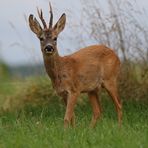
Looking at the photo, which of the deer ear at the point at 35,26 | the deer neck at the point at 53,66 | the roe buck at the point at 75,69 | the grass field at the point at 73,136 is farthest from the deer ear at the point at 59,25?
the grass field at the point at 73,136

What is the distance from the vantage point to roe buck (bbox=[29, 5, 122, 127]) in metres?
11.4

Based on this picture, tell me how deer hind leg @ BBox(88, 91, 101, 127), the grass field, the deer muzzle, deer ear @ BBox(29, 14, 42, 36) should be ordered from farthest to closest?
deer hind leg @ BBox(88, 91, 101, 127)
deer ear @ BBox(29, 14, 42, 36)
the deer muzzle
the grass field

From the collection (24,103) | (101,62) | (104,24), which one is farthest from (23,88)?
(101,62)

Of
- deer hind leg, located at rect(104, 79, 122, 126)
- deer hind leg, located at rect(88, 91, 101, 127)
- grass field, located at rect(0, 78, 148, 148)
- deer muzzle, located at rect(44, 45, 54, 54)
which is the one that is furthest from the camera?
deer hind leg, located at rect(88, 91, 101, 127)

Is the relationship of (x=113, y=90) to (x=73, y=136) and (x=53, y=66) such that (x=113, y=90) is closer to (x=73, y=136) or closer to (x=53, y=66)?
(x=53, y=66)

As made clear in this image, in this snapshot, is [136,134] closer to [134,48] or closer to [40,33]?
[40,33]

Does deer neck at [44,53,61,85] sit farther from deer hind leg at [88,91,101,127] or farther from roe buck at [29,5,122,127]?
deer hind leg at [88,91,101,127]

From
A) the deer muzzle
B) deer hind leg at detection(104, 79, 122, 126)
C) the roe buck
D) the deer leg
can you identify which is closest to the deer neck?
the roe buck

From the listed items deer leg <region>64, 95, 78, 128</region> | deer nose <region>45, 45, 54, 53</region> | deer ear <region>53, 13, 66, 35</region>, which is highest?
deer ear <region>53, 13, 66, 35</region>

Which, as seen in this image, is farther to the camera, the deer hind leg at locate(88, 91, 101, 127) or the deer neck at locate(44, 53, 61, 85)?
the deer hind leg at locate(88, 91, 101, 127)

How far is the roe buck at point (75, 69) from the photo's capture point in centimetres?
1137

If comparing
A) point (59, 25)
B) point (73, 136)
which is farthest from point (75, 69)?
point (73, 136)

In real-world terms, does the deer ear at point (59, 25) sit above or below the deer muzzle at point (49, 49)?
above

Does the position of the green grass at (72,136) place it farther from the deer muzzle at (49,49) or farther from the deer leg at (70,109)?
the deer muzzle at (49,49)
